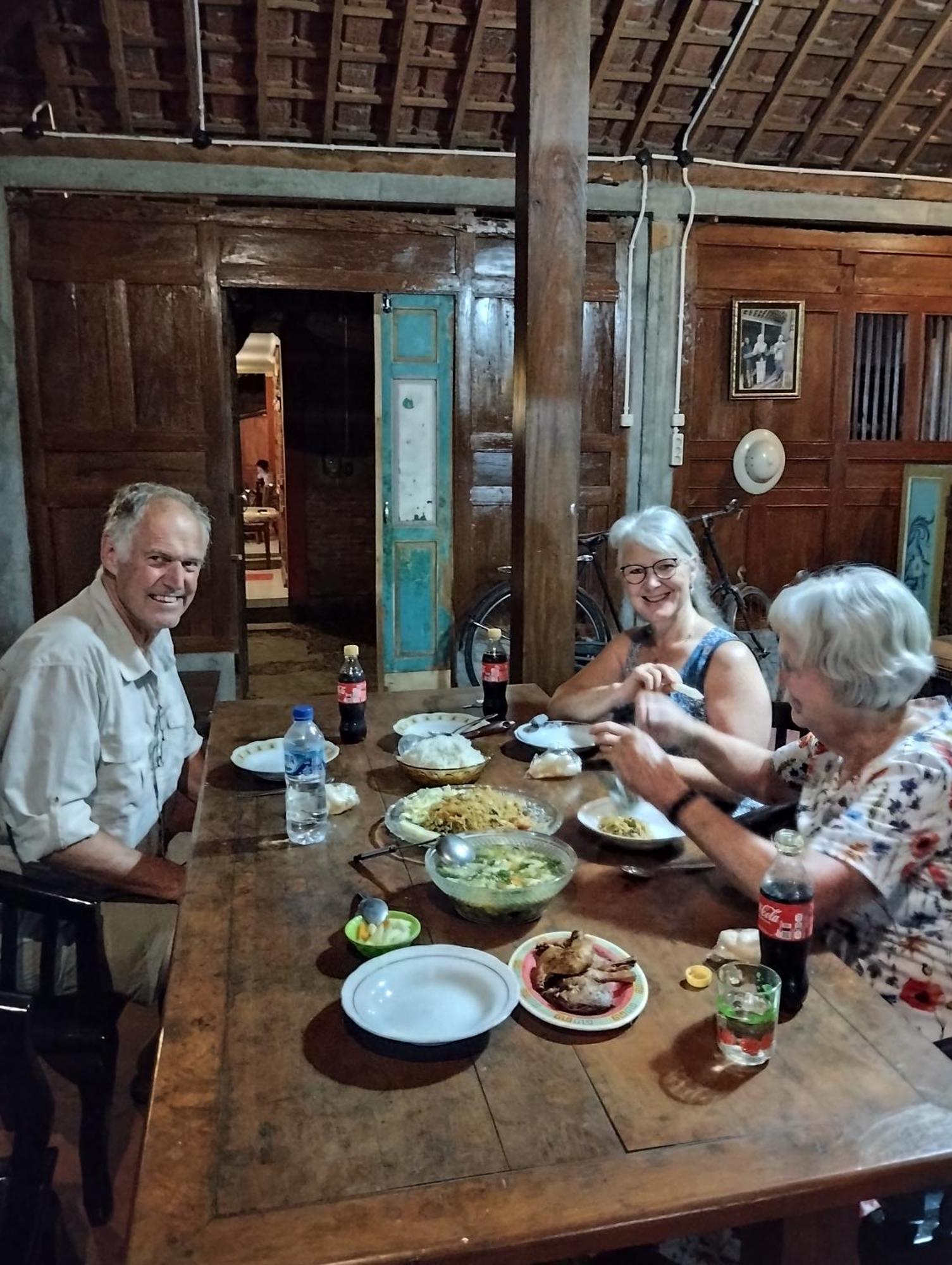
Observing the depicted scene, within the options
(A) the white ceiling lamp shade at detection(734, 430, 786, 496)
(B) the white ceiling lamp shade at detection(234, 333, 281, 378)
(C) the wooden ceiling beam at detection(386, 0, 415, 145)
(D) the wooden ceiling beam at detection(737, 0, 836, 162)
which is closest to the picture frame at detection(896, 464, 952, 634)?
(A) the white ceiling lamp shade at detection(734, 430, 786, 496)

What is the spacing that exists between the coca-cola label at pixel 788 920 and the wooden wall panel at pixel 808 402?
4814 millimetres

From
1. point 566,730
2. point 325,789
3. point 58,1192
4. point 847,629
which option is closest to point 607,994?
point 847,629

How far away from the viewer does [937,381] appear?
6254 mm

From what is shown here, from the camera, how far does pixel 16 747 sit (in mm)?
1885

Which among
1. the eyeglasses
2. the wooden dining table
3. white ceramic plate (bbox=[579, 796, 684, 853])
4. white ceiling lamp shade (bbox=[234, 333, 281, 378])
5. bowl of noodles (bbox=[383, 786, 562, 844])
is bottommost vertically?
the wooden dining table

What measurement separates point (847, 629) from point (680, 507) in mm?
4484

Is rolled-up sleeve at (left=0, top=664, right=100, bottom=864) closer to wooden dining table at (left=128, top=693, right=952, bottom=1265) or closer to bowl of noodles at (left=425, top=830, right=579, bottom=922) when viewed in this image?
wooden dining table at (left=128, top=693, right=952, bottom=1265)

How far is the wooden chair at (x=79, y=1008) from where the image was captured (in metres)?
1.74

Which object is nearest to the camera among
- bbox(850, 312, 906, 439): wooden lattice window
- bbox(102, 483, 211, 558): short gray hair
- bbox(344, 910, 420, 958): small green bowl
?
bbox(344, 910, 420, 958): small green bowl

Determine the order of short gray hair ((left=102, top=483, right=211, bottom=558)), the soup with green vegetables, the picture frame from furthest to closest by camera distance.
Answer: the picture frame, short gray hair ((left=102, top=483, right=211, bottom=558)), the soup with green vegetables

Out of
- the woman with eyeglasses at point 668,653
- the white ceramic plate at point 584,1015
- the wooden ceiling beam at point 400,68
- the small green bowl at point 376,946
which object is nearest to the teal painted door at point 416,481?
the wooden ceiling beam at point 400,68

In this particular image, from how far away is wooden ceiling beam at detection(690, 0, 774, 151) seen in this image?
4746 millimetres

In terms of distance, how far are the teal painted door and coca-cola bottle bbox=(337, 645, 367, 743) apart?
3.27 meters

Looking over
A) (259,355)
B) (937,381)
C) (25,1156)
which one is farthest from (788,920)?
(259,355)
